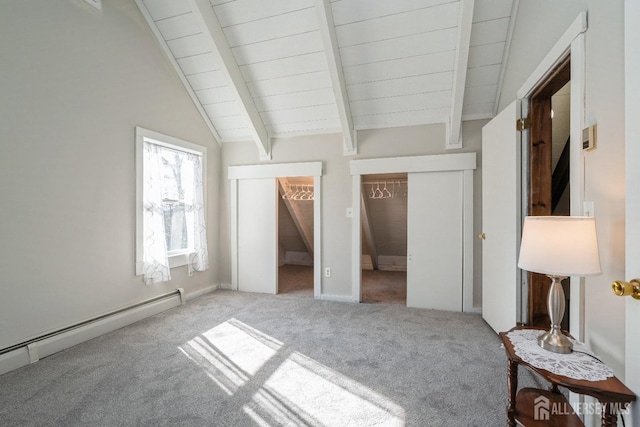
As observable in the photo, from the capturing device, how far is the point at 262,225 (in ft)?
13.5

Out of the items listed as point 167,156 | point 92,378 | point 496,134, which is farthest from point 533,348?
point 167,156

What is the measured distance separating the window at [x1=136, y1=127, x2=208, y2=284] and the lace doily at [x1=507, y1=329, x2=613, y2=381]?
3312mm

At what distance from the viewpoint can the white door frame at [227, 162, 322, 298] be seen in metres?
3.84

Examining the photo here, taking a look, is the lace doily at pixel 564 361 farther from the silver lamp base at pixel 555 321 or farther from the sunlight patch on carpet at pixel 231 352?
the sunlight patch on carpet at pixel 231 352

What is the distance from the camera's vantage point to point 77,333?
8.15 ft

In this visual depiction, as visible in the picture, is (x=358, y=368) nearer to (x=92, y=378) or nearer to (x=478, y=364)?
(x=478, y=364)

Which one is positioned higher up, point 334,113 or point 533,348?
point 334,113

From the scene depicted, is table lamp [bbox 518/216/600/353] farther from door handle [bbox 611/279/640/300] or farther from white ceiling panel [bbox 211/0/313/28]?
white ceiling panel [bbox 211/0/313/28]

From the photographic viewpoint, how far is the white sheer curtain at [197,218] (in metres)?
3.79

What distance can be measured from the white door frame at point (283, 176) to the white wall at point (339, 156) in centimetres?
7

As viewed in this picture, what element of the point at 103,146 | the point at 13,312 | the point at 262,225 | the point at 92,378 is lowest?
the point at 92,378

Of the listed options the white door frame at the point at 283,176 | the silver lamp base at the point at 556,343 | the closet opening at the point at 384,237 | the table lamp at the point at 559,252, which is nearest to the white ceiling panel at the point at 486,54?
the closet opening at the point at 384,237

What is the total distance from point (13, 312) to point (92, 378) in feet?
2.63

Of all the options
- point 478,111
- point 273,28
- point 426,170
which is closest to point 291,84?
point 273,28
